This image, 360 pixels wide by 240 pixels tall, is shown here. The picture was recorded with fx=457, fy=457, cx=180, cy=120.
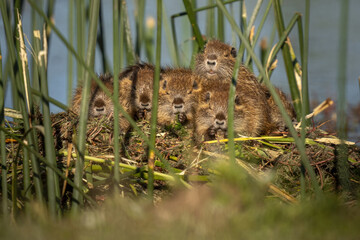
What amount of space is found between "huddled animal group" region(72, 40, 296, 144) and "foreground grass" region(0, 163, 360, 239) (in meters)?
1.80

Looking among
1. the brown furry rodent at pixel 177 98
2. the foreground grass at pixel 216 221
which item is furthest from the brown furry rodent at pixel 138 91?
the foreground grass at pixel 216 221

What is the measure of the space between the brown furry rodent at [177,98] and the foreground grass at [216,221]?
2.02 meters

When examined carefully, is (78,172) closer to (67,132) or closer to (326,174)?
(67,132)

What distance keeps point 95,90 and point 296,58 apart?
6.12ft

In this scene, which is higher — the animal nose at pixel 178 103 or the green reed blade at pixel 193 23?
the green reed blade at pixel 193 23

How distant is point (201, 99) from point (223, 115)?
33 cm

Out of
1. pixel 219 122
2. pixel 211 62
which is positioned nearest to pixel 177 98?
pixel 219 122

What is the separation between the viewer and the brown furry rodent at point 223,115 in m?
3.44

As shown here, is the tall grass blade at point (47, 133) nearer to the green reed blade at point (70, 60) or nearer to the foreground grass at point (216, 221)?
the foreground grass at point (216, 221)

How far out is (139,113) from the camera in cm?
363

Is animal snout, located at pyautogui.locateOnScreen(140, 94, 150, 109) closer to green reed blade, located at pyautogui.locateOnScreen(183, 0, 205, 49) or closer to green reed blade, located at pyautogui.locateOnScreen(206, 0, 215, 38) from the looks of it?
green reed blade, located at pyautogui.locateOnScreen(183, 0, 205, 49)

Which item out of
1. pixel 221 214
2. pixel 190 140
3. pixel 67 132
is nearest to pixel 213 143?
pixel 190 140

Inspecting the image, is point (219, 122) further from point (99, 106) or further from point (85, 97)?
point (85, 97)

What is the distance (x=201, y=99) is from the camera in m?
3.67
